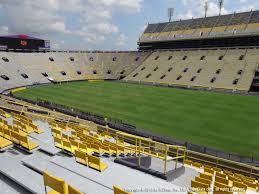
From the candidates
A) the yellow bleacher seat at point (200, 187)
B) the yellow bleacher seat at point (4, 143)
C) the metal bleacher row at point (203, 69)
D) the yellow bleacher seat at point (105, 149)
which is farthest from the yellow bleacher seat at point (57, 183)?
the metal bleacher row at point (203, 69)

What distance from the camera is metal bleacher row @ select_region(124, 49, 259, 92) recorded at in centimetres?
5519

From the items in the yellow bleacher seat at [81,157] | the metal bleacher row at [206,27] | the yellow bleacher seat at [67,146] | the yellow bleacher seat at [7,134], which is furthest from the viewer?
the metal bleacher row at [206,27]

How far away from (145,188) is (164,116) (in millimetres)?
26330

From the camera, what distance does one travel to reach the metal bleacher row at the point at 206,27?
69.9m

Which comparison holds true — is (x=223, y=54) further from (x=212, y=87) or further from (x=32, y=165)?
(x=32, y=165)

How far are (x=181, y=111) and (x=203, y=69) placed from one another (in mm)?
28714

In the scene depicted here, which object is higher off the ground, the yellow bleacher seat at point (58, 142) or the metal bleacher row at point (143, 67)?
the metal bleacher row at point (143, 67)

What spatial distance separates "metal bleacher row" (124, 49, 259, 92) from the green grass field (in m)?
7.13

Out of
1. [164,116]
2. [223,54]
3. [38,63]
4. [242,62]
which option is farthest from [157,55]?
[164,116]

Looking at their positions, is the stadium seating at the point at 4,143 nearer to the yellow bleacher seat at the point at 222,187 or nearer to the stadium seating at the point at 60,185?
the stadium seating at the point at 60,185

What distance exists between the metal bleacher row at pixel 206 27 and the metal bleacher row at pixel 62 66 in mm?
10348

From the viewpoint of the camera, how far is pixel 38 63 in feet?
233

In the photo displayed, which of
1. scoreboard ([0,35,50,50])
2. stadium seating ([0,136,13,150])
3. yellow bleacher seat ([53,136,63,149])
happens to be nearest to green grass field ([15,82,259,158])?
yellow bleacher seat ([53,136,63,149])

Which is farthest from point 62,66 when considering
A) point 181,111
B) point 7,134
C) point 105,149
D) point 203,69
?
point 105,149
